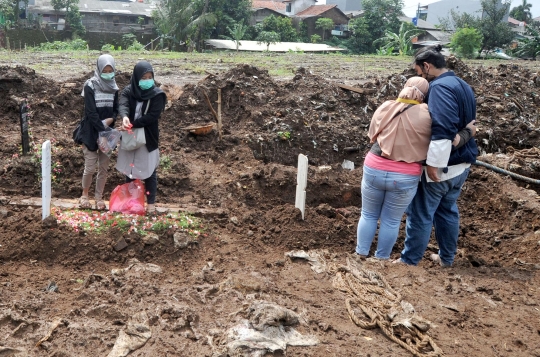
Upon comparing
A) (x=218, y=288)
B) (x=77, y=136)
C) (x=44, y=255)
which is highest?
(x=77, y=136)

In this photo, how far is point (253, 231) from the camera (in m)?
6.05

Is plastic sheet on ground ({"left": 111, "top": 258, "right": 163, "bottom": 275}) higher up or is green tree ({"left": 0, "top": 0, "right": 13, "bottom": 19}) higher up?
green tree ({"left": 0, "top": 0, "right": 13, "bottom": 19})

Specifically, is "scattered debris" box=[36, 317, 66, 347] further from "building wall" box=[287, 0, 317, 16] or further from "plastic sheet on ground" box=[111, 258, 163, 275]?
"building wall" box=[287, 0, 317, 16]

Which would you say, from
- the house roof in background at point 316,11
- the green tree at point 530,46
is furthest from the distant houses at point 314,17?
the green tree at point 530,46

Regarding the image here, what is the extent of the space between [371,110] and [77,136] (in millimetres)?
6102

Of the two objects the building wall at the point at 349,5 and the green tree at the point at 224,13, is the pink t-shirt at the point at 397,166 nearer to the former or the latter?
the green tree at the point at 224,13

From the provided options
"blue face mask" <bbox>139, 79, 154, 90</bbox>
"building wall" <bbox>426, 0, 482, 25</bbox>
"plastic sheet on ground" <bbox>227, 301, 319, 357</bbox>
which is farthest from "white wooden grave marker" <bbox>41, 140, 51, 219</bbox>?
"building wall" <bbox>426, 0, 482, 25</bbox>

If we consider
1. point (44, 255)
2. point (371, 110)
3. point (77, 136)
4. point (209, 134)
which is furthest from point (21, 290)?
point (371, 110)

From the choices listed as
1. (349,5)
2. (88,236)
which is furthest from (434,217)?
(349,5)

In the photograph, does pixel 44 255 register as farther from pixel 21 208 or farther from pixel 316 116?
pixel 316 116

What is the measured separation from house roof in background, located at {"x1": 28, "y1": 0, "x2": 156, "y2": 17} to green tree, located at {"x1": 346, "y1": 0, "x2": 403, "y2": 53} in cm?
1508

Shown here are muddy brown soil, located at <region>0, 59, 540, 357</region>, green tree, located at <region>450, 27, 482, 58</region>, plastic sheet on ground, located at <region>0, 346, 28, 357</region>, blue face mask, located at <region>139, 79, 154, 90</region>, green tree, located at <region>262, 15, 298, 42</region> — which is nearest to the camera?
plastic sheet on ground, located at <region>0, 346, 28, 357</region>

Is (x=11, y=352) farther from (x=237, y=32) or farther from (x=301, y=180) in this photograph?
(x=237, y=32)

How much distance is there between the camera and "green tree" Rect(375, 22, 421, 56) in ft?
113
